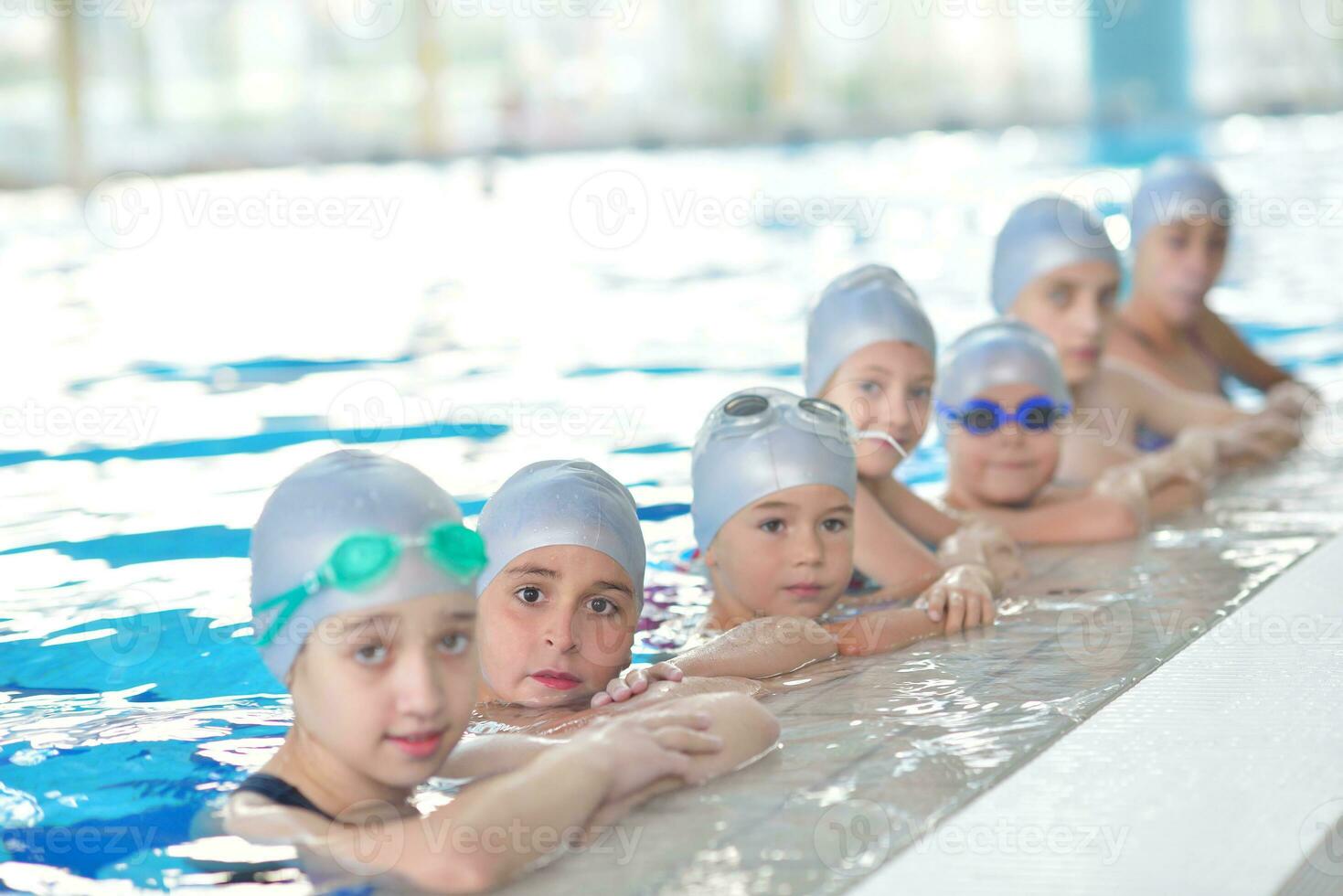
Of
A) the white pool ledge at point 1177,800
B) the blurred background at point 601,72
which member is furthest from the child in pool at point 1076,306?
the blurred background at point 601,72

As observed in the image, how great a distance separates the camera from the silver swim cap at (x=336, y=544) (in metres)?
2.67

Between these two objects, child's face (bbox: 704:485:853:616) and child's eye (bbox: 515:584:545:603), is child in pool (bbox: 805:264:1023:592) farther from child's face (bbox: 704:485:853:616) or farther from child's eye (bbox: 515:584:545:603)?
child's eye (bbox: 515:584:545:603)

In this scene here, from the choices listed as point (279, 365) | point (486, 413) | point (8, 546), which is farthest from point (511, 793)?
point (279, 365)

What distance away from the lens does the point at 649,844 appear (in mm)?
2805

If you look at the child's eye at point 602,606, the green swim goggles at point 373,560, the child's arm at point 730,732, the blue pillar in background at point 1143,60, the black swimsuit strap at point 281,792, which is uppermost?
the blue pillar in background at point 1143,60

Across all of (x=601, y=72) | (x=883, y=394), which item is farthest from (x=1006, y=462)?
(x=601, y=72)

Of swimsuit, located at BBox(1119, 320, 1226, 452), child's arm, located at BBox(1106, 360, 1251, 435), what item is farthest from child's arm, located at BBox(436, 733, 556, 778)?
swimsuit, located at BBox(1119, 320, 1226, 452)

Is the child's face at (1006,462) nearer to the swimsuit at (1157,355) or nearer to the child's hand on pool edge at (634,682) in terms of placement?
the swimsuit at (1157,355)

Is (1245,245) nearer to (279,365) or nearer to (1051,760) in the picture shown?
(279,365)

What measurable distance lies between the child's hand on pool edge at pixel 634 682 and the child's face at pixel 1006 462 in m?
2.23

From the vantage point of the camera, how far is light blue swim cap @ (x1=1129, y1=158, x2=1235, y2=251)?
282 inches

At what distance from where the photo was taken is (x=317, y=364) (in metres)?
10.1

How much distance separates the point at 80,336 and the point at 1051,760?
31.3ft

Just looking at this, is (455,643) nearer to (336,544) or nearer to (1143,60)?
(336,544)
